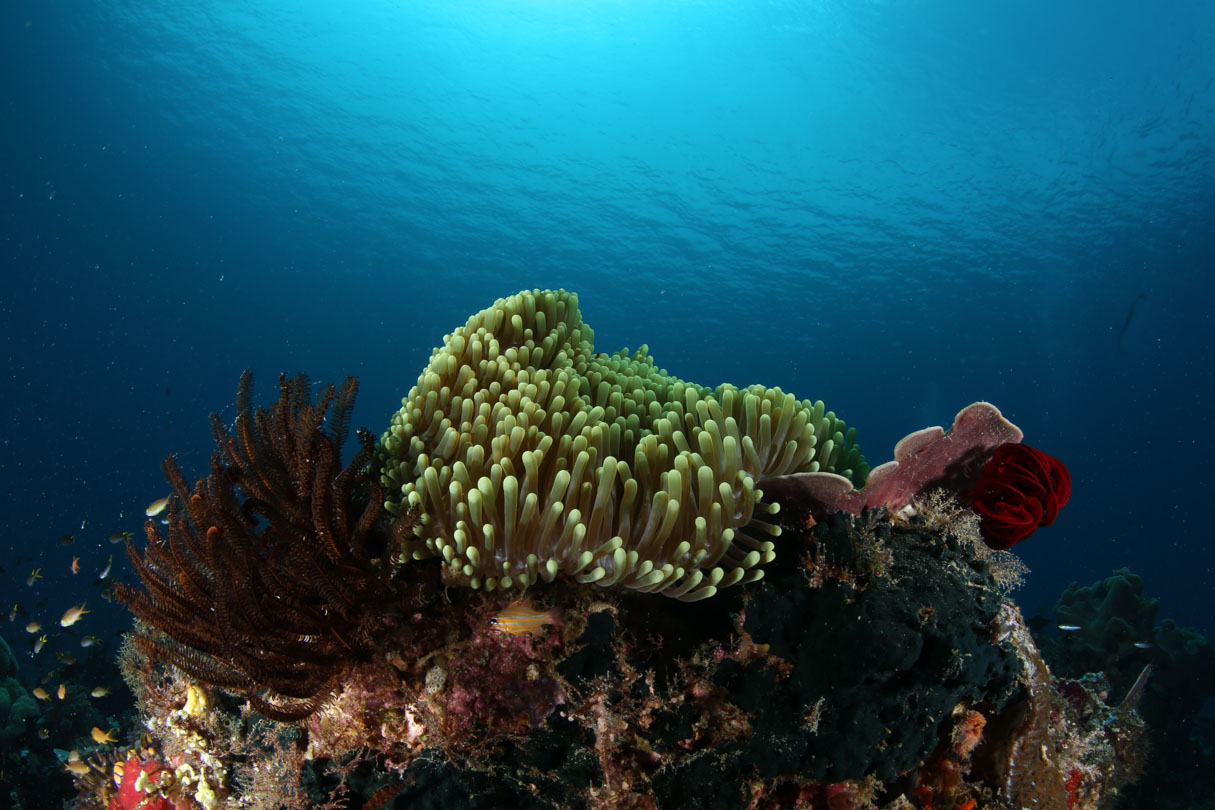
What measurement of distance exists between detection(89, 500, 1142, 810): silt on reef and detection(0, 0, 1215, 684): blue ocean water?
33.1 m

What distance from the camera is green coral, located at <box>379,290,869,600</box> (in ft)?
8.98

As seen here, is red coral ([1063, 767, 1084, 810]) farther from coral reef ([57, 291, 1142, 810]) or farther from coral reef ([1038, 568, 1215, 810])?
coral reef ([1038, 568, 1215, 810])

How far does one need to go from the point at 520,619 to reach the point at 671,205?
2057 inches

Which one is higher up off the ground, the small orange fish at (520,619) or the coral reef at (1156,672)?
the small orange fish at (520,619)

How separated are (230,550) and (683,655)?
227 centimetres

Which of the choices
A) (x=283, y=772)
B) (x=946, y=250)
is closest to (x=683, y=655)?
(x=283, y=772)

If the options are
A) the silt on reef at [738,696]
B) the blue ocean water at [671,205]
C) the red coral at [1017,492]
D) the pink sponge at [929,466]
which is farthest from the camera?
the blue ocean water at [671,205]

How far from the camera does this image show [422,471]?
9.91ft

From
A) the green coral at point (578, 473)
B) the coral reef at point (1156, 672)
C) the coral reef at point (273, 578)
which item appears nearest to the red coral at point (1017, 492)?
the green coral at point (578, 473)

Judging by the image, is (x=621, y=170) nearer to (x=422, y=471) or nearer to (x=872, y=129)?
(x=872, y=129)

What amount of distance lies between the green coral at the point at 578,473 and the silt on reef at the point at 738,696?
0.29m

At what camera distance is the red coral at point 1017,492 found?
339 cm

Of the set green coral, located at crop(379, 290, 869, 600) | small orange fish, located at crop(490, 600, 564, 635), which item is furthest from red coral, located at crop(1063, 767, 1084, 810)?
small orange fish, located at crop(490, 600, 564, 635)

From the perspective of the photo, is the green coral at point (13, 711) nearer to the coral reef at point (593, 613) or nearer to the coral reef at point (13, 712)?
the coral reef at point (13, 712)
